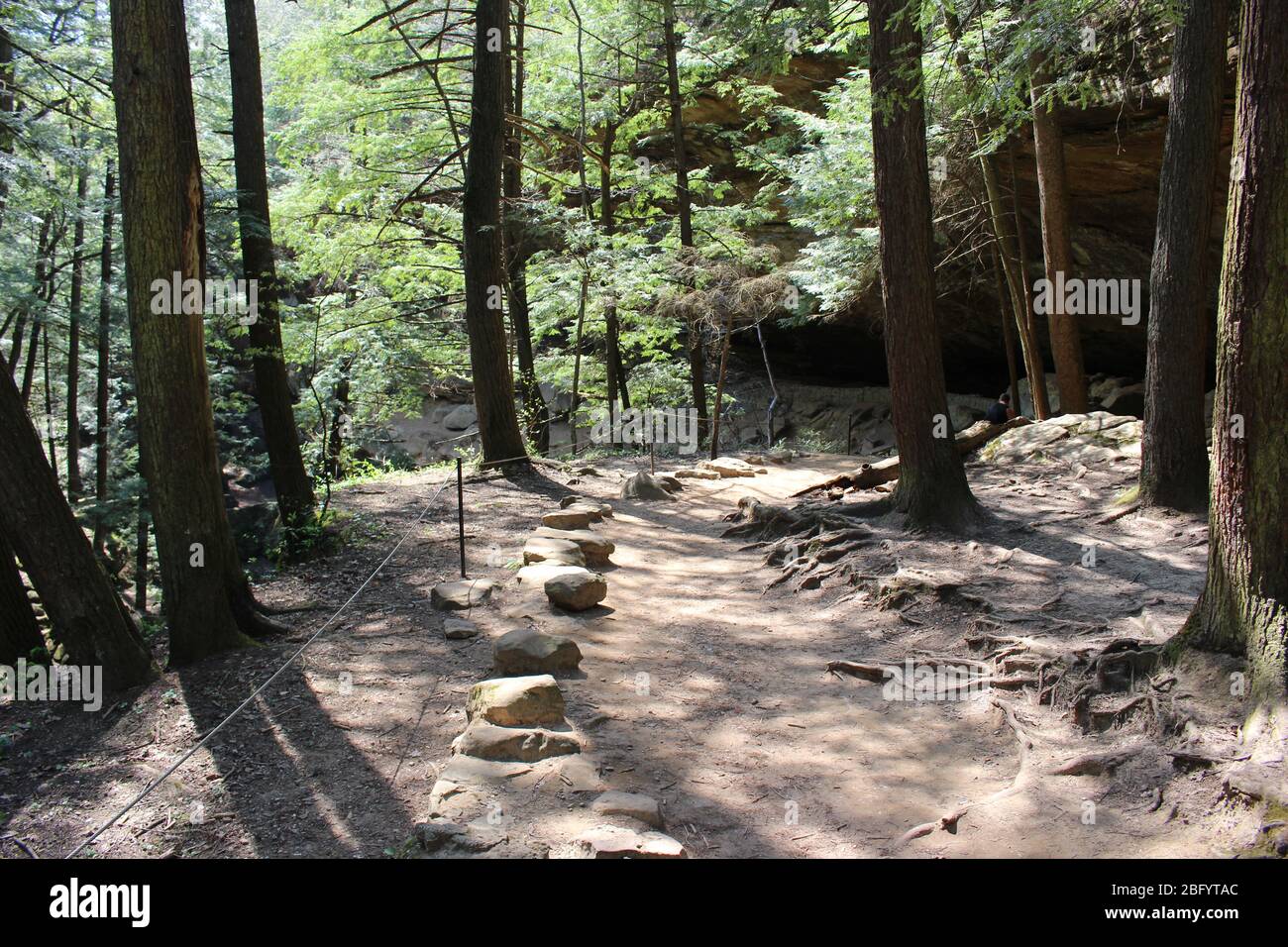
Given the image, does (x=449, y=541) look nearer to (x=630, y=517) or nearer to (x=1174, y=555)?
(x=630, y=517)

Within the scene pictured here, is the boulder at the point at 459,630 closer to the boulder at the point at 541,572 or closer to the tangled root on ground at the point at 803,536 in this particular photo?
the boulder at the point at 541,572

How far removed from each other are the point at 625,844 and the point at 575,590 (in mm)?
3586

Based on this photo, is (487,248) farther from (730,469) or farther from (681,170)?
(681,170)

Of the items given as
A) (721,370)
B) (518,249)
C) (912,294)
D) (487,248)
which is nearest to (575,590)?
(912,294)

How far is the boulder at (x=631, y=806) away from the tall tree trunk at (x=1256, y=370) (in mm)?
2722

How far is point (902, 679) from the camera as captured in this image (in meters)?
5.57

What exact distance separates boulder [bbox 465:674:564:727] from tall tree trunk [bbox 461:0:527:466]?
693 centimetres

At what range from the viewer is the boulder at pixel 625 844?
3.27 metres

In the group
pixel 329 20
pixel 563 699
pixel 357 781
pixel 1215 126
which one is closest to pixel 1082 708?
pixel 563 699

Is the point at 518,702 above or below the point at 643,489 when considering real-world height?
below

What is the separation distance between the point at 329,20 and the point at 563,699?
14972 millimetres

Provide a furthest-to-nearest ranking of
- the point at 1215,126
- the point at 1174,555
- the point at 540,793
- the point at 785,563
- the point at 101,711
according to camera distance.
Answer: the point at 785,563
the point at 1215,126
the point at 1174,555
the point at 101,711
the point at 540,793

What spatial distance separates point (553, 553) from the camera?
25.9ft

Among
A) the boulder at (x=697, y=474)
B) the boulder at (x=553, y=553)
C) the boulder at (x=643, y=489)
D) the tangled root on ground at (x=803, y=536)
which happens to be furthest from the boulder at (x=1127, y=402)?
the boulder at (x=553, y=553)
